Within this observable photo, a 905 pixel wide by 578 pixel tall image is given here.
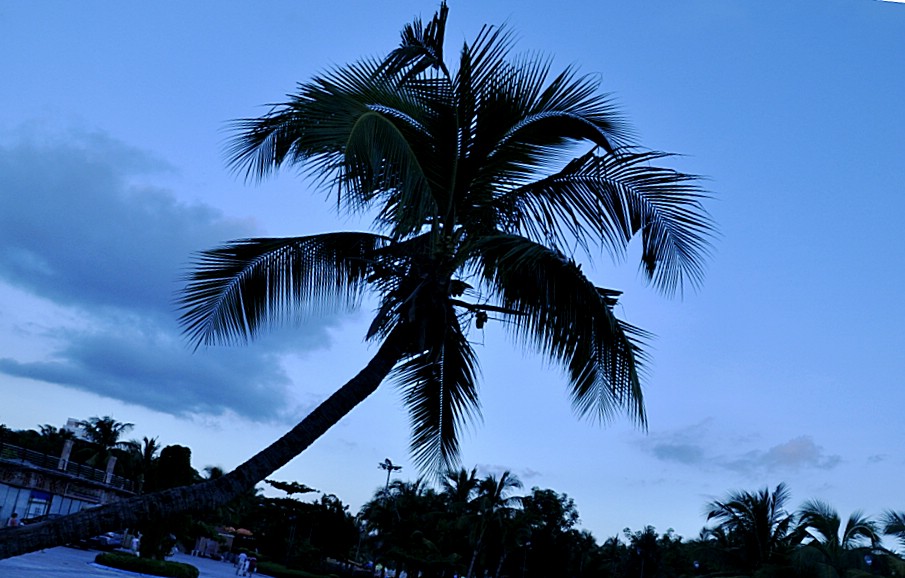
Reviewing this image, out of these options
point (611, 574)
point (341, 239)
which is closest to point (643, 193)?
point (341, 239)

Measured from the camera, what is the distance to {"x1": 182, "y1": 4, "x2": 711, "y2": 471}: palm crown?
5.04m

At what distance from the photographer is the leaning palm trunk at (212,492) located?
143 inches

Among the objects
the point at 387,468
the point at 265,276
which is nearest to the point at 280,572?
the point at 387,468

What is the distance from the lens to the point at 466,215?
19.4 feet

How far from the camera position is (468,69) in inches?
221

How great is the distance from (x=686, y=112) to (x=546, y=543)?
1983 inches

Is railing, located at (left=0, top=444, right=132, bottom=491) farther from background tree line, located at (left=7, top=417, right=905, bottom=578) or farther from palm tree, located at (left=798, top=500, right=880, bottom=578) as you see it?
palm tree, located at (left=798, top=500, right=880, bottom=578)

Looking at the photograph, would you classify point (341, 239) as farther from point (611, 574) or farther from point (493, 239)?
point (611, 574)

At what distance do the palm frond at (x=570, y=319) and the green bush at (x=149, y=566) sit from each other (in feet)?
66.5

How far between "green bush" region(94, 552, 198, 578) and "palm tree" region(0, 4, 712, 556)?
19.2 m

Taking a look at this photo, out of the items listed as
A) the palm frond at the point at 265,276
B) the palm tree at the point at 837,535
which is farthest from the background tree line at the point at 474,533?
the palm frond at the point at 265,276

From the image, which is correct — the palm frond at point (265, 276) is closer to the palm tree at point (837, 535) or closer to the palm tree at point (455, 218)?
the palm tree at point (455, 218)

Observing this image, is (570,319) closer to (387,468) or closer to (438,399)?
(438,399)

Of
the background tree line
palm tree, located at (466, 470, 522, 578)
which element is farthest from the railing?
palm tree, located at (466, 470, 522, 578)
